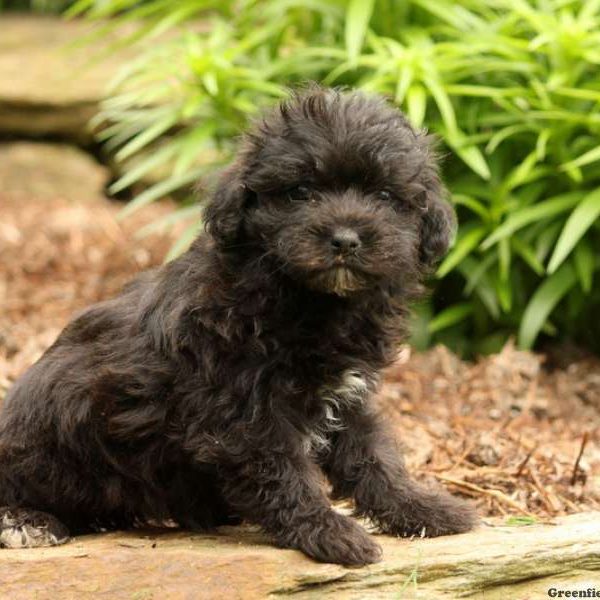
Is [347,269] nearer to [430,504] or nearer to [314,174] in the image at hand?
[314,174]

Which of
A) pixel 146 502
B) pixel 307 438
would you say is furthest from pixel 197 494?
pixel 307 438

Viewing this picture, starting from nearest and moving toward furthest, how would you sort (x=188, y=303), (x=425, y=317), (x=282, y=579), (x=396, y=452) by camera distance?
(x=282, y=579), (x=188, y=303), (x=396, y=452), (x=425, y=317)

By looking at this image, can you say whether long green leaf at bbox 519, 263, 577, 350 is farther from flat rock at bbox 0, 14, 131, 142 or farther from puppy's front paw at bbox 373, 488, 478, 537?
flat rock at bbox 0, 14, 131, 142

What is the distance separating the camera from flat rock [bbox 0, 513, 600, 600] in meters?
4.41

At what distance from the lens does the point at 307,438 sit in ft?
15.5

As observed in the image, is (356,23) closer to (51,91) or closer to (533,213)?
(533,213)

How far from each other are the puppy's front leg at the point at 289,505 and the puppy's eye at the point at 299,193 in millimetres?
945

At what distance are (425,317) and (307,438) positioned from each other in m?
3.84

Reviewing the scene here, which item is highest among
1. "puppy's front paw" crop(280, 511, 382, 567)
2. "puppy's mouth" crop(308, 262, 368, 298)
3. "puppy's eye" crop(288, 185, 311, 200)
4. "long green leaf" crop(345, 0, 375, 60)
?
"long green leaf" crop(345, 0, 375, 60)

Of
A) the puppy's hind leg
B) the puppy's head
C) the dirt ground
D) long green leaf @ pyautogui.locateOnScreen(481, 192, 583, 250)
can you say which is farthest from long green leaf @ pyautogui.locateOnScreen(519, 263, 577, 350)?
the puppy's hind leg

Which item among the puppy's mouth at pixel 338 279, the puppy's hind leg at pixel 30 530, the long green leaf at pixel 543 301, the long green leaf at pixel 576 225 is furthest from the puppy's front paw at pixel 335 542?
the long green leaf at pixel 543 301

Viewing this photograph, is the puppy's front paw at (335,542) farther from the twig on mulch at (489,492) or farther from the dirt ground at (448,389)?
the twig on mulch at (489,492)

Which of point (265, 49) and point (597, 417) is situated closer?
point (597, 417)

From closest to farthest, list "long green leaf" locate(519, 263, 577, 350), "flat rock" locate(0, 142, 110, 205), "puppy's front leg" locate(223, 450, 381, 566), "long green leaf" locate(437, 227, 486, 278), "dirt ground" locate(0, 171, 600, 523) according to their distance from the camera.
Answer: "puppy's front leg" locate(223, 450, 381, 566) < "dirt ground" locate(0, 171, 600, 523) < "long green leaf" locate(437, 227, 486, 278) < "long green leaf" locate(519, 263, 577, 350) < "flat rock" locate(0, 142, 110, 205)
